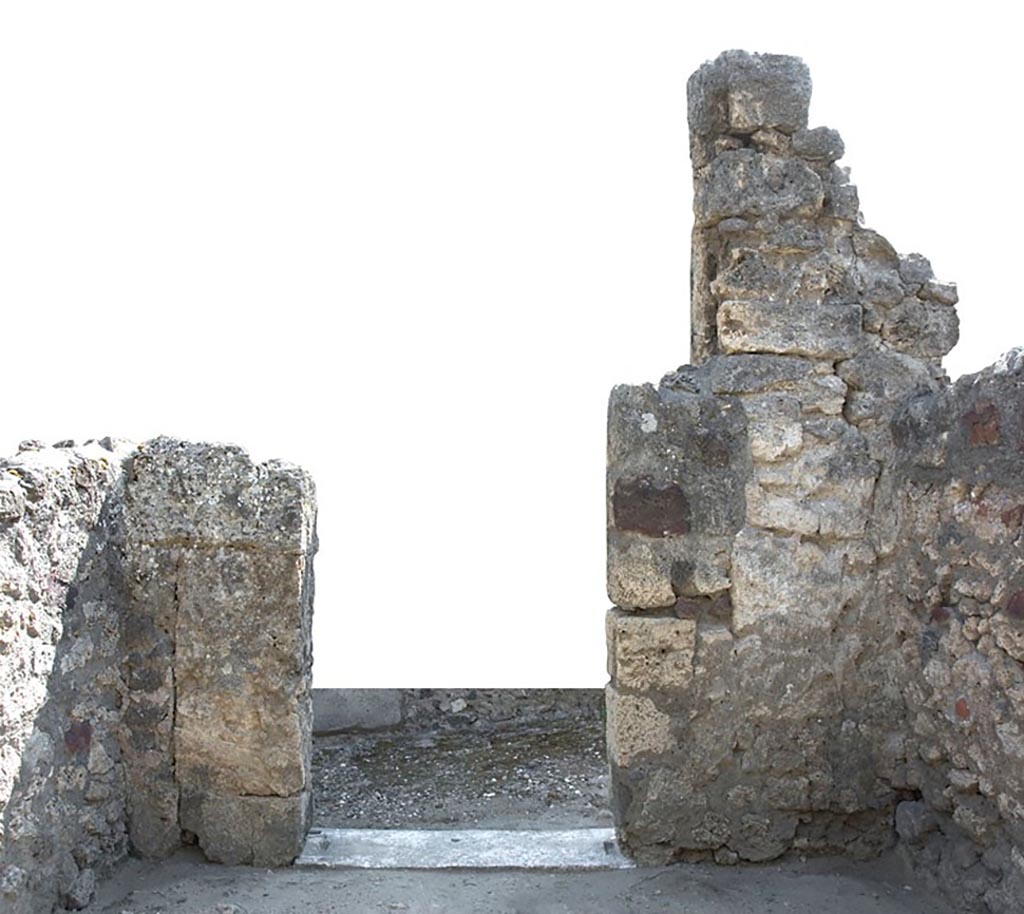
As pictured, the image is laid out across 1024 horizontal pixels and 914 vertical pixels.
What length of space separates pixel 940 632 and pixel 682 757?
94 centimetres

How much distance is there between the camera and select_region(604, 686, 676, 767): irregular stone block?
3688 millimetres

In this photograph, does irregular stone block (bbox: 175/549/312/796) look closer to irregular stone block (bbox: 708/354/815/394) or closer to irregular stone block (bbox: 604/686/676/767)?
irregular stone block (bbox: 604/686/676/767)

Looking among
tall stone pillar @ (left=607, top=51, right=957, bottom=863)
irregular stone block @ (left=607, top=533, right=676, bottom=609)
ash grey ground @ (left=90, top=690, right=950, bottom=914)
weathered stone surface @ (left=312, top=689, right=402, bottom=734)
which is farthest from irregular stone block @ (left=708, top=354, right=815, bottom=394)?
weathered stone surface @ (left=312, top=689, right=402, bottom=734)

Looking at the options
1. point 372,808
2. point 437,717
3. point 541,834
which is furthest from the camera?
point 437,717

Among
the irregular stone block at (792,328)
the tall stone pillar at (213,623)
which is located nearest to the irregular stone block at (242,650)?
the tall stone pillar at (213,623)

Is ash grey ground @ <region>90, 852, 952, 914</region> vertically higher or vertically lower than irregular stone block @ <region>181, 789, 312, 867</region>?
lower

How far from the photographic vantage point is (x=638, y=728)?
370 centimetres

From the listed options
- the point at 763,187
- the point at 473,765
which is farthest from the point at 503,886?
the point at 763,187

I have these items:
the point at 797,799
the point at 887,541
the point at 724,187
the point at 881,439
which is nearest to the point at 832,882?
the point at 797,799

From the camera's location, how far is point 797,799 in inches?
146

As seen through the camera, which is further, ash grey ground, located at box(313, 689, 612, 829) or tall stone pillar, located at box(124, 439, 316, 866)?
ash grey ground, located at box(313, 689, 612, 829)

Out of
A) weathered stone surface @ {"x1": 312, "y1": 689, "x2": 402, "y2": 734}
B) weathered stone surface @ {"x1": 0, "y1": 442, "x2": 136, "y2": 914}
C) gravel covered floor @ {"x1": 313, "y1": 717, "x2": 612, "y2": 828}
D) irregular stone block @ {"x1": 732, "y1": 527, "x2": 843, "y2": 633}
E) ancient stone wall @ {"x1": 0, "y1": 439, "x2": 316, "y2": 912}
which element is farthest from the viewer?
weathered stone surface @ {"x1": 312, "y1": 689, "x2": 402, "y2": 734}

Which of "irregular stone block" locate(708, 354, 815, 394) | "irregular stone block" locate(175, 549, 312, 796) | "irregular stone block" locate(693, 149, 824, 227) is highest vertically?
"irregular stone block" locate(693, 149, 824, 227)

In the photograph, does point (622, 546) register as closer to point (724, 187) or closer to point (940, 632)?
point (940, 632)
